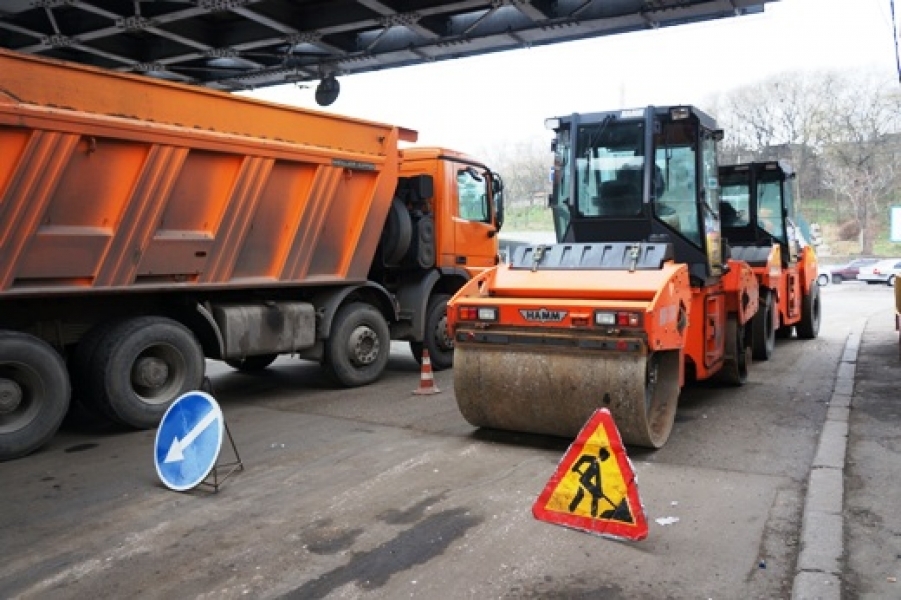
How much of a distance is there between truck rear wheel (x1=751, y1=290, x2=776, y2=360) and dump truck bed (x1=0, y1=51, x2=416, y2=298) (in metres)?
5.53

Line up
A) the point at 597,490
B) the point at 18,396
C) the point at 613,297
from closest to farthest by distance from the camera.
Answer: the point at 597,490 → the point at 613,297 → the point at 18,396

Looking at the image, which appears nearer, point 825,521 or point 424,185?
point 825,521

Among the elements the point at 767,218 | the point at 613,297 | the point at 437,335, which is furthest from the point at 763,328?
the point at 613,297

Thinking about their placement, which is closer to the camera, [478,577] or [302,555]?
[478,577]

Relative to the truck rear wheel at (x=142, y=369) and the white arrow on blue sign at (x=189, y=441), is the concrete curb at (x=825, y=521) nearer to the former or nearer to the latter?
the white arrow on blue sign at (x=189, y=441)

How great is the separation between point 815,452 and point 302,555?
414cm

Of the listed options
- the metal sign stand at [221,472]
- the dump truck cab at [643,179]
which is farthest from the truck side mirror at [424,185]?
the metal sign stand at [221,472]

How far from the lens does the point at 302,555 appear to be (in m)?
4.00

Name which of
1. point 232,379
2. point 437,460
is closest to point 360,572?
point 437,460

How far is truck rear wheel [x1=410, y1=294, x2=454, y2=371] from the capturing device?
1010cm

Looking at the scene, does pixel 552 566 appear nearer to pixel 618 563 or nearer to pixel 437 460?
pixel 618 563

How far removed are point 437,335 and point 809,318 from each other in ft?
24.0

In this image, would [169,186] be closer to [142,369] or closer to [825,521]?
[142,369]

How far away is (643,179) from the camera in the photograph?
7066 millimetres
